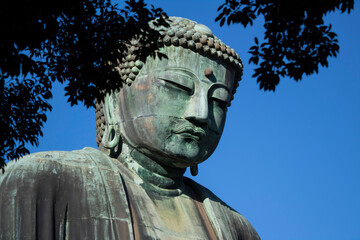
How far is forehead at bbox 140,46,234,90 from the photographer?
1371 centimetres

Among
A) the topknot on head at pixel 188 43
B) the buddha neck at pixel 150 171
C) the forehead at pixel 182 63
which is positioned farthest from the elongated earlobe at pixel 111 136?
the forehead at pixel 182 63

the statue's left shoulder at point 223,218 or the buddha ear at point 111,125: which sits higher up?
the buddha ear at point 111,125

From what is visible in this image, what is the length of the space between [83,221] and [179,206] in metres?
1.68

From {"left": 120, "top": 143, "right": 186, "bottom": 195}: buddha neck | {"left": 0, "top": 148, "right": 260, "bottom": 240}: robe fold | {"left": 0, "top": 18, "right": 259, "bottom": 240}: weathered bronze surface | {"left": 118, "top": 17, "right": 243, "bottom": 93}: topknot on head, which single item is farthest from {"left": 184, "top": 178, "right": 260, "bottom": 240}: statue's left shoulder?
{"left": 118, "top": 17, "right": 243, "bottom": 93}: topknot on head

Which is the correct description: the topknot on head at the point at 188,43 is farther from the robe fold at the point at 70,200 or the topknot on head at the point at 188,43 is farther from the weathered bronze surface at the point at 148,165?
the robe fold at the point at 70,200

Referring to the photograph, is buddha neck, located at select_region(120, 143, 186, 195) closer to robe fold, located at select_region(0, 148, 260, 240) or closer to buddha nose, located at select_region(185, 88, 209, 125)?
robe fold, located at select_region(0, 148, 260, 240)

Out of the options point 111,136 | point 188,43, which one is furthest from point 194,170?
point 188,43

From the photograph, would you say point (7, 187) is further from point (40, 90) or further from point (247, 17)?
point (247, 17)

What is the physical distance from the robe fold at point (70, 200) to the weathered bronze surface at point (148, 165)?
0.01 meters

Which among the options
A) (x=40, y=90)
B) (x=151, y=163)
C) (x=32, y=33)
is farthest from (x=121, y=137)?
(x=32, y=33)

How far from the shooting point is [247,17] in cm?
1143

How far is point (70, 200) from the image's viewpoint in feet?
41.6

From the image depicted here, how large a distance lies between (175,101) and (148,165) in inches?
36.7

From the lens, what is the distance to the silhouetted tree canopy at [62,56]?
10359 millimetres
